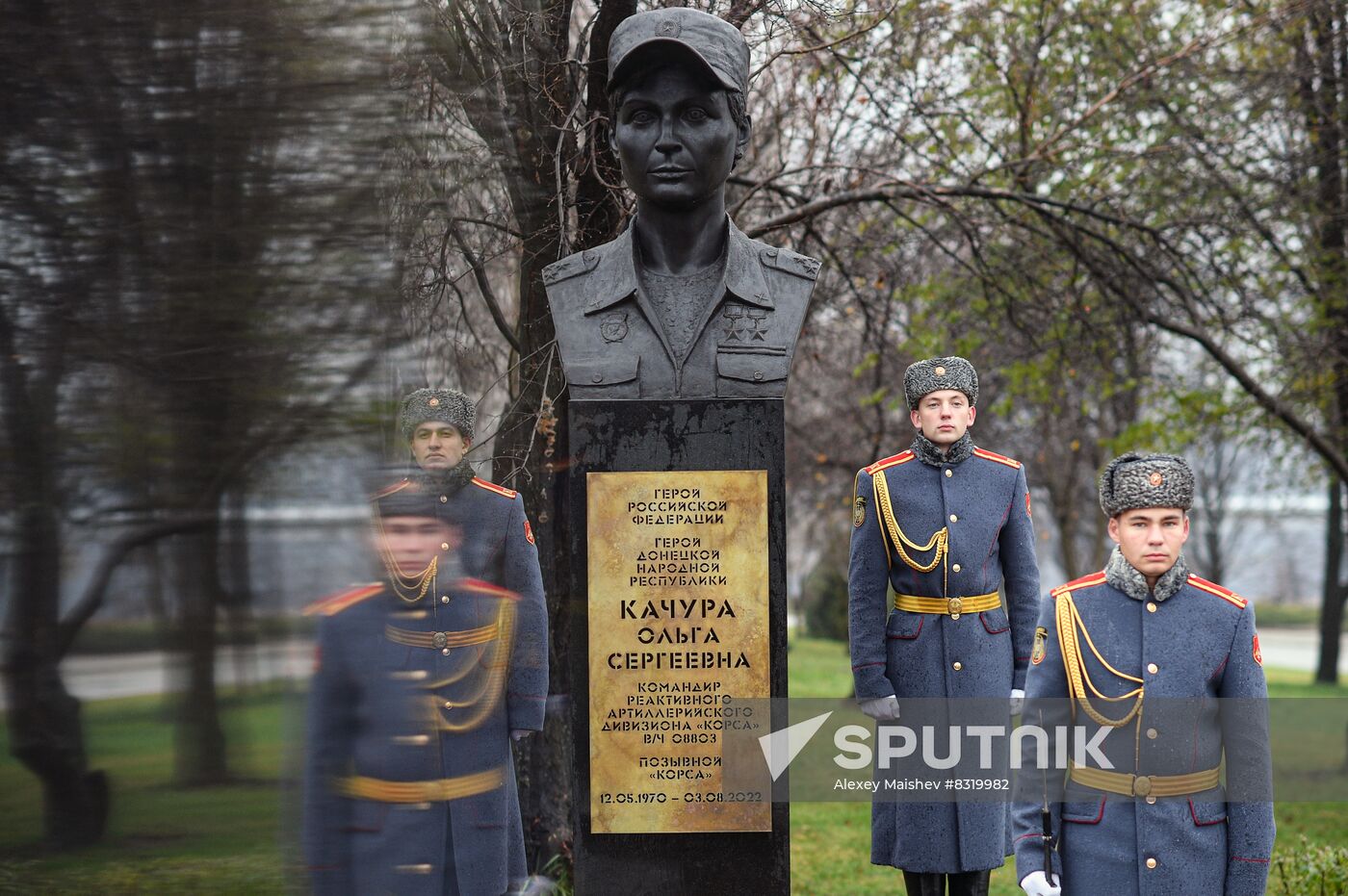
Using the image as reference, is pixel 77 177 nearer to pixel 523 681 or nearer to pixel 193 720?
pixel 193 720

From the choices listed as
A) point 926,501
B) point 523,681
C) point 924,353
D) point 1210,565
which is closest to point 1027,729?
point 926,501

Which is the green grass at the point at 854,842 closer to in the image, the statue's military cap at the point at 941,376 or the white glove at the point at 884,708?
the white glove at the point at 884,708

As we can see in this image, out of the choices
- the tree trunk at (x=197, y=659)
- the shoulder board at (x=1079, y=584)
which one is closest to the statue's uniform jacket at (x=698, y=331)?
the shoulder board at (x=1079, y=584)

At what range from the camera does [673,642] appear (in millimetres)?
3891

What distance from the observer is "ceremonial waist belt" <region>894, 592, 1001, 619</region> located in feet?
15.7

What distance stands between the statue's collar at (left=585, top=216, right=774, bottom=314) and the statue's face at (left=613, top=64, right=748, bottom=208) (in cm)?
23

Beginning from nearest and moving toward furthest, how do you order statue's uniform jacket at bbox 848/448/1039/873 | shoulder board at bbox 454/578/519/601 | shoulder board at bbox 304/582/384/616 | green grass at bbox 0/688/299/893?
1. green grass at bbox 0/688/299/893
2. shoulder board at bbox 304/582/384/616
3. shoulder board at bbox 454/578/519/601
4. statue's uniform jacket at bbox 848/448/1039/873

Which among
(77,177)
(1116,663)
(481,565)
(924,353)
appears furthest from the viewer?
(924,353)

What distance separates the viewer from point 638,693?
3.90 m

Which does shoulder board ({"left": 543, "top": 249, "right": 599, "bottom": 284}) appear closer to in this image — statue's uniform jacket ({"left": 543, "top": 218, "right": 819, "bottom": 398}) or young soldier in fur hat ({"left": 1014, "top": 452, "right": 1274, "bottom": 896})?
statue's uniform jacket ({"left": 543, "top": 218, "right": 819, "bottom": 398})

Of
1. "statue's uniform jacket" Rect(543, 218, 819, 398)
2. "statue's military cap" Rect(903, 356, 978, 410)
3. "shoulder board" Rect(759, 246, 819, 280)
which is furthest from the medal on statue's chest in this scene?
"statue's military cap" Rect(903, 356, 978, 410)

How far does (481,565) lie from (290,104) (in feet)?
12.3

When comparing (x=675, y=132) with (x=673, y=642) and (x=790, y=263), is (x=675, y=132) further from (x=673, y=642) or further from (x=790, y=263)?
(x=673, y=642)

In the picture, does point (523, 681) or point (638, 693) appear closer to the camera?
point (638, 693)
